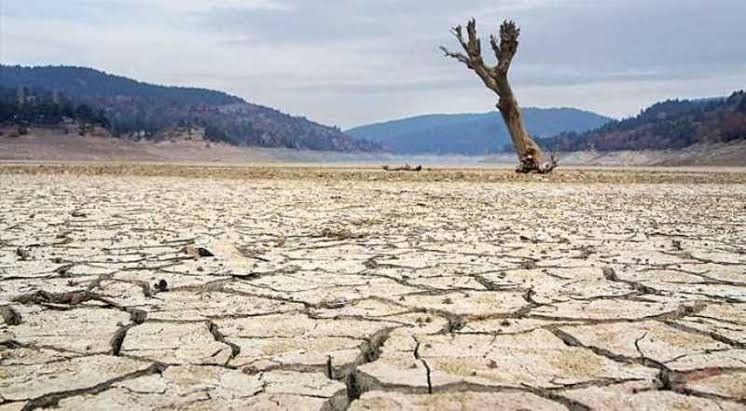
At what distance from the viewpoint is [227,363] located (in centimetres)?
228

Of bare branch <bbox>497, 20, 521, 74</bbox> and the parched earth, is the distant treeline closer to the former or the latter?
bare branch <bbox>497, 20, 521, 74</bbox>

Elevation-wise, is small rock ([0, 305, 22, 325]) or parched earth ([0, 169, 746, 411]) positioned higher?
parched earth ([0, 169, 746, 411])

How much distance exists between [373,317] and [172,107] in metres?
116

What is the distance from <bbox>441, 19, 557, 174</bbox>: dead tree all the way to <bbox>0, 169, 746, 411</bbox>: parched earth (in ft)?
38.3

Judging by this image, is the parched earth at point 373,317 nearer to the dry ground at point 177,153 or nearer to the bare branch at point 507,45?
the bare branch at point 507,45

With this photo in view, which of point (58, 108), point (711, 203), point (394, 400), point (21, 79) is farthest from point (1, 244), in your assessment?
point (21, 79)

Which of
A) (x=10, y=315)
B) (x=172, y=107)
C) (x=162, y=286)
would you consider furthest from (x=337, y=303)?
(x=172, y=107)

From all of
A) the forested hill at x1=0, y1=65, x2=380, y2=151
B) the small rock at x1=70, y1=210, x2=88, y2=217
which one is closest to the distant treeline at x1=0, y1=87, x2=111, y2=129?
the forested hill at x1=0, y1=65, x2=380, y2=151

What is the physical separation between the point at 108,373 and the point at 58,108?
2355 inches

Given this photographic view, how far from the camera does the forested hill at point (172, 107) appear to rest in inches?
3698

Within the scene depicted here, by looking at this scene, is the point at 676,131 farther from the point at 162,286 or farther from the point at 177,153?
the point at 162,286

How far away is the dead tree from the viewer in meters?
17.4

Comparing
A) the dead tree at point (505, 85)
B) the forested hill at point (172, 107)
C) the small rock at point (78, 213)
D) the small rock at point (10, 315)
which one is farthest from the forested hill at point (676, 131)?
the small rock at point (10, 315)

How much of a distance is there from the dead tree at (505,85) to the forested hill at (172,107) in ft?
176
